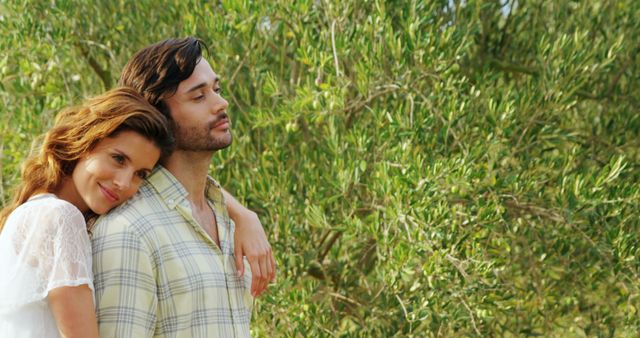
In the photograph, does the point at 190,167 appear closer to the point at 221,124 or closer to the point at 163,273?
the point at 221,124

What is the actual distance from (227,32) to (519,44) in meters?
A: 1.70

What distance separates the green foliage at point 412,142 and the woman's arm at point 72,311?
6.53 ft

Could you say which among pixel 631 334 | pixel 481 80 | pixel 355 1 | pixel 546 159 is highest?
pixel 355 1

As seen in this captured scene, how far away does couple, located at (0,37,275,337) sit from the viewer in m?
2.70

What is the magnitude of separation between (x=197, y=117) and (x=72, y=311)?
2.30 ft

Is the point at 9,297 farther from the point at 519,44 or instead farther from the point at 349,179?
the point at 519,44

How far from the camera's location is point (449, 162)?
175 inches

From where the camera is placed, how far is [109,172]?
2.84 meters

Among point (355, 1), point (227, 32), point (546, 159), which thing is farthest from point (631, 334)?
point (227, 32)

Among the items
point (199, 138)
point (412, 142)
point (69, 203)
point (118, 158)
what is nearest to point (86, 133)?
point (118, 158)

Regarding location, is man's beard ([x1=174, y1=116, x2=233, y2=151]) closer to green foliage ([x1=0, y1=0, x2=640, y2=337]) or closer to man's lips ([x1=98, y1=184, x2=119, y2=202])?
man's lips ([x1=98, y1=184, x2=119, y2=202])

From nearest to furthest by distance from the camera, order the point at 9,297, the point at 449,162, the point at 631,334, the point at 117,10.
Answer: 1. the point at 9,297
2. the point at 449,162
3. the point at 631,334
4. the point at 117,10

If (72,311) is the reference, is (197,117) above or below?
above

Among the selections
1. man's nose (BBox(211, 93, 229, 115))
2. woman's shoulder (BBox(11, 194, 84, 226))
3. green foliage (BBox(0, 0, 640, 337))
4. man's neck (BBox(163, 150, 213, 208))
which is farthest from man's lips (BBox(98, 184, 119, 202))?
green foliage (BBox(0, 0, 640, 337))
